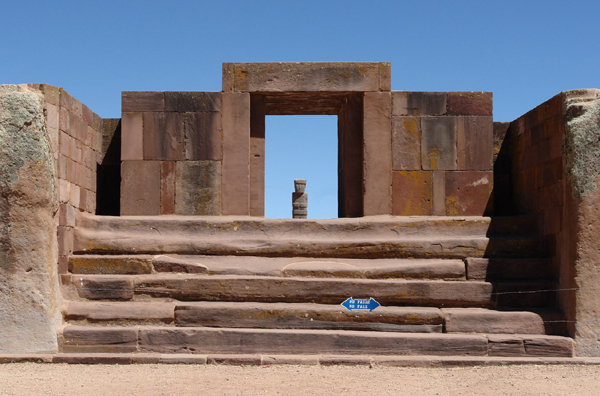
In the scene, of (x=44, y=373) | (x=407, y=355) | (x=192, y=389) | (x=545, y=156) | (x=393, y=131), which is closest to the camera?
(x=192, y=389)

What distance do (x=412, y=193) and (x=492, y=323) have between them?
8.29 ft

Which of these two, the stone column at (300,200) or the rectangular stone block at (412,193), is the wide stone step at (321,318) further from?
the stone column at (300,200)

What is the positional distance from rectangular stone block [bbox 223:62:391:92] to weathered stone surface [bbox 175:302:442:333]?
3.49 metres

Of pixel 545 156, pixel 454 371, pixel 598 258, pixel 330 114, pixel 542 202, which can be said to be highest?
pixel 330 114

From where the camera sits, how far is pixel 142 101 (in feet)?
32.3

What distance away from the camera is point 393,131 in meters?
9.82

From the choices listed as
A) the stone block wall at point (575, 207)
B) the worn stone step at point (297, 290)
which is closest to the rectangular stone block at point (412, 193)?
the stone block wall at point (575, 207)

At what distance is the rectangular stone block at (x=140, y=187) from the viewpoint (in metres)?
9.76

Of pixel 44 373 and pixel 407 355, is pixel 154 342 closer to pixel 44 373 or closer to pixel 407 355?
pixel 44 373

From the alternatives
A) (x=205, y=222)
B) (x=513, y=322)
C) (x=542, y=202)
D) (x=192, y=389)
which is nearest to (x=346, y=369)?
(x=192, y=389)

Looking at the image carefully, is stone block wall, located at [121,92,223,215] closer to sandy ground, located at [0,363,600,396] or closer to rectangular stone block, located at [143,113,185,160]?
rectangular stone block, located at [143,113,185,160]

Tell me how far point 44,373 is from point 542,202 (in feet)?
20.7

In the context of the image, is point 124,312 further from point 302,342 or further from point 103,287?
point 302,342

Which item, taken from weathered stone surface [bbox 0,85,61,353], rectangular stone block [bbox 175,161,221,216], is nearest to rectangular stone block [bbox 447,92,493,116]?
rectangular stone block [bbox 175,161,221,216]
